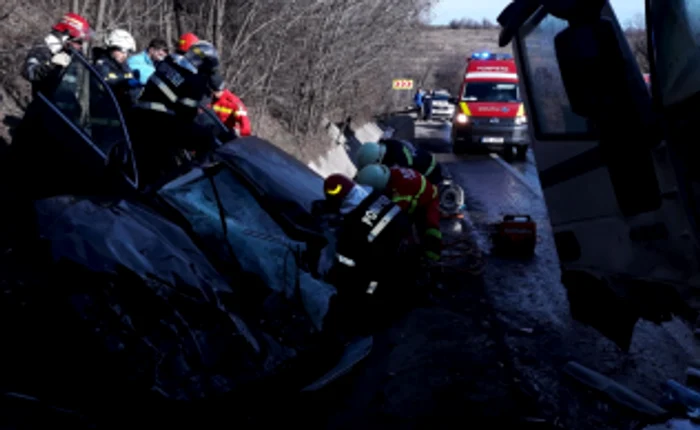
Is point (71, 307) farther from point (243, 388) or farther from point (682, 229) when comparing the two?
point (682, 229)

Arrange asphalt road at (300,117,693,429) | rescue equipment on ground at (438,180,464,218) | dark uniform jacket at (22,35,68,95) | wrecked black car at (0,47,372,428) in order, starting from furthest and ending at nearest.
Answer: rescue equipment on ground at (438,180,464,218), dark uniform jacket at (22,35,68,95), asphalt road at (300,117,693,429), wrecked black car at (0,47,372,428)

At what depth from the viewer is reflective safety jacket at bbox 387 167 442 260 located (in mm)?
6098

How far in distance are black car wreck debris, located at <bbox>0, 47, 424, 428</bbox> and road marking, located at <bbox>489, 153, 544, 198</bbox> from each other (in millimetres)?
7780

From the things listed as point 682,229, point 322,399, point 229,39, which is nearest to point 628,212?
point 682,229

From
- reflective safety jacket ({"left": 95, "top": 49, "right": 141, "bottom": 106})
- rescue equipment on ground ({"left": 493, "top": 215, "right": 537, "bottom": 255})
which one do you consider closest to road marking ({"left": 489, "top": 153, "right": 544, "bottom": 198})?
rescue equipment on ground ({"left": 493, "top": 215, "right": 537, "bottom": 255})

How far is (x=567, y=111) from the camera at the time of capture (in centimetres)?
360

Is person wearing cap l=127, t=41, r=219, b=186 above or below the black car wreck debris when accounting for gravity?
above

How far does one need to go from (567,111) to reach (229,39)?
1219cm

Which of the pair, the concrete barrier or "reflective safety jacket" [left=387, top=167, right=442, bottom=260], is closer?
"reflective safety jacket" [left=387, top=167, right=442, bottom=260]

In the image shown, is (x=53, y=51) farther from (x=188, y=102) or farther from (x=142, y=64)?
(x=142, y=64)

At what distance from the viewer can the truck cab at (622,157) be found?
2.70 metres

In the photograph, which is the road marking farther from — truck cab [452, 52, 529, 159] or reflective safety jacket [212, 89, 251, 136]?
reflective safety jacket [212, 89, 251, 136]

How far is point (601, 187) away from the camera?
10.9ft

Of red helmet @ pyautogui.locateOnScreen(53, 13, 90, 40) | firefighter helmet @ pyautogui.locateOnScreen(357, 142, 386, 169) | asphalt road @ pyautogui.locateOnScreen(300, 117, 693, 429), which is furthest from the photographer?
firefighter helmet @ pyautogui.locateOnScreen(357, 142, 386, 169)
